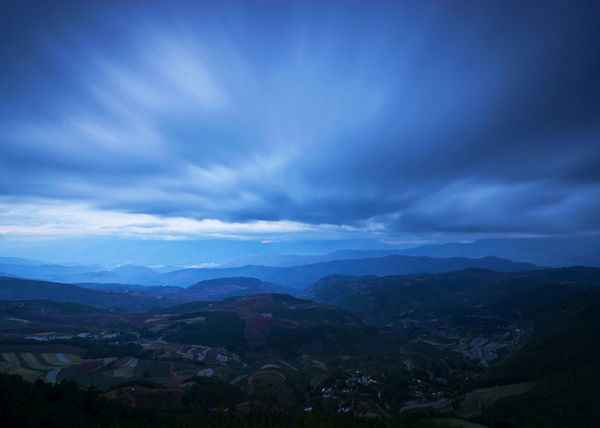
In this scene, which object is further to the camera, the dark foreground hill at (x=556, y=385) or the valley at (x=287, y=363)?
the valley at (x=287, y=363)

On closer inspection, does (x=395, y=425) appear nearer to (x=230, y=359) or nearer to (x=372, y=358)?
(x=372, y=358)

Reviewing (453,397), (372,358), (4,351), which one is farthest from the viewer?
(372,358)

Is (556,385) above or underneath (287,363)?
above

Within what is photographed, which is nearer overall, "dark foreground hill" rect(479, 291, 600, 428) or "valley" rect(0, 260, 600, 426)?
"dark foreground hill" rect(479, 291, 600, 428)

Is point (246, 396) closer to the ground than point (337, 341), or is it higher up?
higher up

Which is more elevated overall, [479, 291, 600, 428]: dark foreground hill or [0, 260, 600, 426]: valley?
[479, 291, 600, 428]: dark foreground hill

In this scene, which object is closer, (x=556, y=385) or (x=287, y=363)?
(x=556, y=385)

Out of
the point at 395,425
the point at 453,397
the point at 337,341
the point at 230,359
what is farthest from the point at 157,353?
the point at 453,397

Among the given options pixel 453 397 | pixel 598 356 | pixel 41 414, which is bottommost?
pixel 453 397

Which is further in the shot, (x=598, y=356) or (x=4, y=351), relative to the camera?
(x=4, y=351)

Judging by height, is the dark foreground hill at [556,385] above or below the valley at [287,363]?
above

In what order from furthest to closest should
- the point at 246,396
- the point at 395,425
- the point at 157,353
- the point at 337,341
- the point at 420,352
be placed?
the point at 337,341
the point at 420,352
the point at 157,353
the point at 246,396
the point at 395,425
